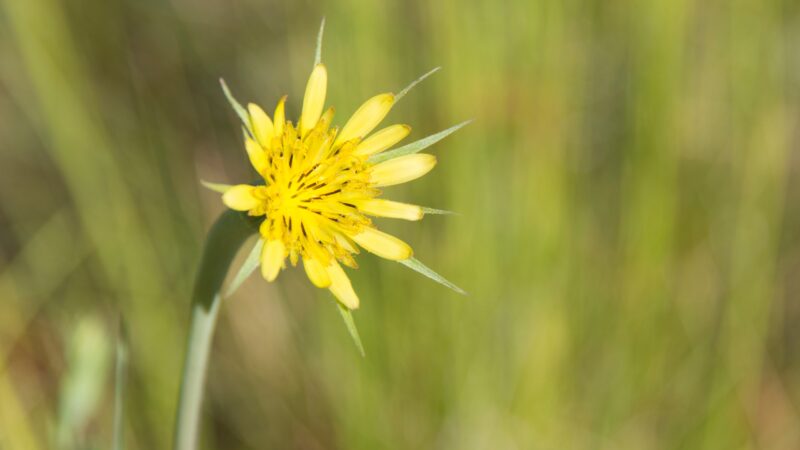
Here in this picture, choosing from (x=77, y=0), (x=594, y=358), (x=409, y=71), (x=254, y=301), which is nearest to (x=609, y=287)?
(x=594, y=358)

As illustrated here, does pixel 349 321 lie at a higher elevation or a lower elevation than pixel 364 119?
lower

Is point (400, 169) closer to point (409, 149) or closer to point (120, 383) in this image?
point (409, 149)

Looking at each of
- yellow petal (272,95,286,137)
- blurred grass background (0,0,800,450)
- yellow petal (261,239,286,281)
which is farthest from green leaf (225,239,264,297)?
blurred grass background (0,0,800,450)

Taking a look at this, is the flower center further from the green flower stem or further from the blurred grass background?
the blurred grass background

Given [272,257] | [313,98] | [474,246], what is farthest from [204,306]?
[474,246]

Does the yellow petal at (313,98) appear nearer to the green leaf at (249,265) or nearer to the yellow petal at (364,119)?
the yellow petal at (364,119)

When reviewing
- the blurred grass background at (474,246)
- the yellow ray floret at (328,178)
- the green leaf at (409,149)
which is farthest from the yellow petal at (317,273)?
the blurred grass background at (474,246)

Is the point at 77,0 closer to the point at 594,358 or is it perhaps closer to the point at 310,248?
the point at 594,358
